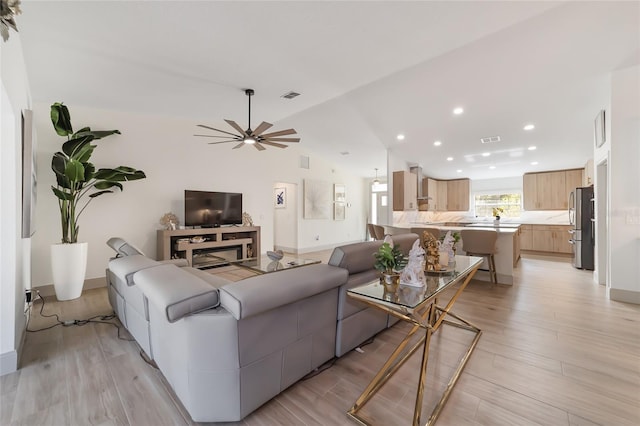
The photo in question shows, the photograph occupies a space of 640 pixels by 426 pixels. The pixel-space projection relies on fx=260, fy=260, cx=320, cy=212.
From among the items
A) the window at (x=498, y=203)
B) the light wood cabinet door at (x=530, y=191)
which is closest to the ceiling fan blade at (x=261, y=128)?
the light wood cabinet door at (x=530, y=191)

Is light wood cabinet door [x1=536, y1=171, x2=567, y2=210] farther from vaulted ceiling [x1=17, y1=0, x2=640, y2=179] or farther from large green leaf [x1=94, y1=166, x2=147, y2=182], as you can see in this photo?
large green leaf [x1=94, y1=166, x2=147, y2=182]

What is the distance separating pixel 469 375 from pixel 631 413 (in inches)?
32.6

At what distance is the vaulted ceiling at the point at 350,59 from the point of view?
223 centimetres

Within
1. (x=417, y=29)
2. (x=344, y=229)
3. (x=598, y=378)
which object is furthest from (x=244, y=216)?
(x=598, y=378)

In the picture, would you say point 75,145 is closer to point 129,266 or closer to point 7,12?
point 129,266

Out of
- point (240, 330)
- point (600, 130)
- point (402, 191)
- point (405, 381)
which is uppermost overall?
point (600, 130)

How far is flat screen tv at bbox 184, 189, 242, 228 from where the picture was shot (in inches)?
201

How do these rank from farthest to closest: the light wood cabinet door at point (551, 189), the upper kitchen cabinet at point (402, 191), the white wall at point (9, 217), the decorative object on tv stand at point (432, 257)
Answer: the light wood cabinet door at point (551, 189) < the upper kitchen cabinet at point (402, 191) < the decorative object on tv stand at point (432, 257) < the white wall at point (9, 217)

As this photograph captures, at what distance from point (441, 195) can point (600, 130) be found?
4.82m

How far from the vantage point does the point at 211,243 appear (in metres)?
5.20

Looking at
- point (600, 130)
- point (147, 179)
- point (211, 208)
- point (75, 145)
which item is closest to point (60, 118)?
point (75, 145)

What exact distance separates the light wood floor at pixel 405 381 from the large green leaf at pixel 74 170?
168cm

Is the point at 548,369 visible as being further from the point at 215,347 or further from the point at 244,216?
the point at 244,216

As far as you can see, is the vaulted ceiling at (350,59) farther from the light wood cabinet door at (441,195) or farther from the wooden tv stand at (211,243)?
the light wood cabinet door at (441,195)
